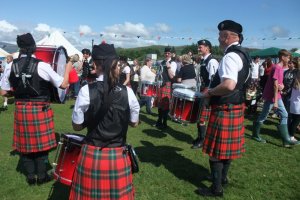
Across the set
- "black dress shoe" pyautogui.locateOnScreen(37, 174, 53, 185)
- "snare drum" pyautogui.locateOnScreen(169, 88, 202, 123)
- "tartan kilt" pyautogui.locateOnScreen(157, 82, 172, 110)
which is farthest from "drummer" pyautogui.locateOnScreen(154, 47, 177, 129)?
"black dress shoe" pyautogui.locateOnScreen(37, 174, 53, 185)

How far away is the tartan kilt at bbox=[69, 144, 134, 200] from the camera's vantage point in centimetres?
247

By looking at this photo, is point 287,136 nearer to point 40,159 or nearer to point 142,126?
point 142,126

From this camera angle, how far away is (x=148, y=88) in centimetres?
844

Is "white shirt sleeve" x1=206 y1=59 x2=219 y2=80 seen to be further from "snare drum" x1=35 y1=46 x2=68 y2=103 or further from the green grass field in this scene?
"snare drum" x1=35 y1=46 x2=68 y2=103

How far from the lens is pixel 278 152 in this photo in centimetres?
583

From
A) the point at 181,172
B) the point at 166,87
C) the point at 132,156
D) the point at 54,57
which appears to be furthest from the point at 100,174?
the point at 166,87

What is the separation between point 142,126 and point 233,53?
465 centimetres

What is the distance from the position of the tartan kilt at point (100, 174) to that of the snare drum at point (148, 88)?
5.78 m

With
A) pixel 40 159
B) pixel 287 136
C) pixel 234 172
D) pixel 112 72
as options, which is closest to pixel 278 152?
pixel 287 136

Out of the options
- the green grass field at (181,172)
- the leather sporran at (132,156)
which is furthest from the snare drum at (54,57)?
the leather sporran at (132,156)

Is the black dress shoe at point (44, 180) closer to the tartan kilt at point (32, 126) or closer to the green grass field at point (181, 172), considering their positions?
the green grass field at point (181, 172)

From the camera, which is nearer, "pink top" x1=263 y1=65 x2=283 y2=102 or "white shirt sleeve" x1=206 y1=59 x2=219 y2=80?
"white shirt sleeve" x1=206 y1=59 x2=219 y2=80

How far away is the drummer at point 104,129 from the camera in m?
2.35

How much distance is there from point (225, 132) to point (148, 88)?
494cm
